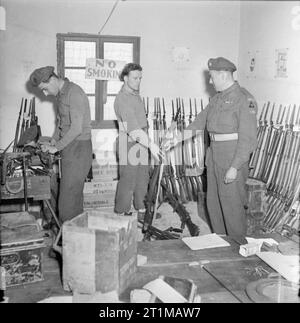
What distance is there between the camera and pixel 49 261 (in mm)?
2148

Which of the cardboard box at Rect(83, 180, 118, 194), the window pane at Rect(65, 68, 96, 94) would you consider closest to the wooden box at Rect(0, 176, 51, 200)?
the cardboard box at Rect(83, 180, 118, 194)

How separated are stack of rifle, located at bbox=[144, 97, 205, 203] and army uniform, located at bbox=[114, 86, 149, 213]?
89 centimetres

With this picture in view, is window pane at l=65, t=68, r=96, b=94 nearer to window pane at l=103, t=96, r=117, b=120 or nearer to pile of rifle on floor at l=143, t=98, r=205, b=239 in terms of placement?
window pane at l=103, t=96, r=117, b=120

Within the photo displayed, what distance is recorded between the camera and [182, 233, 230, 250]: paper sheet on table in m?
2.32

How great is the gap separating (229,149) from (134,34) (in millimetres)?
2789

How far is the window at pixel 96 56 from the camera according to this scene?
17.7 feet

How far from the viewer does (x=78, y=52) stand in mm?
5453

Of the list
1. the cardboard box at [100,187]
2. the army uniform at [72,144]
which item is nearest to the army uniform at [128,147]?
the cardboard box at [100,187]

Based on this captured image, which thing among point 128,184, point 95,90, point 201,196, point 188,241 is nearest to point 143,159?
point 128,184

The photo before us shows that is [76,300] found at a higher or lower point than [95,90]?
lower

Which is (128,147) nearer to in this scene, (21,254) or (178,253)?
(178,253)
